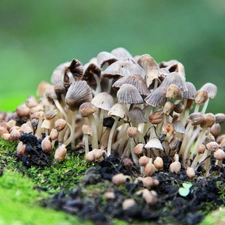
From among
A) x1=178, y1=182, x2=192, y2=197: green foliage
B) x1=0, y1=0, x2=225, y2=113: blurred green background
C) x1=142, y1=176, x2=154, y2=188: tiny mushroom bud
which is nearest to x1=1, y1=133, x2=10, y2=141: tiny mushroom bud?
x1=142, y1=176, x2=154, y2=188: tiny mushroom bud

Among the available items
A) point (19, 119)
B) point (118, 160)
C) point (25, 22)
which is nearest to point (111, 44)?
point (25, 22)

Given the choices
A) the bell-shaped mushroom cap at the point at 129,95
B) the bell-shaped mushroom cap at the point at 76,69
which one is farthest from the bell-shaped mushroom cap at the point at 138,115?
the bell-shaped mushroom cap at the point at 76,69

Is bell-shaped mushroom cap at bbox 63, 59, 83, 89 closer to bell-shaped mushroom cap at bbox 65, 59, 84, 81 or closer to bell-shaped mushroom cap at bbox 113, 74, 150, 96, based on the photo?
bell-shaped mushroom cap at bbox 65, 59, 84, 81

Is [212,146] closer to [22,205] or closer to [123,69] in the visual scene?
[123,69]

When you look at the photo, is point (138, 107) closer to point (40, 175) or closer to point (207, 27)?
point (40, 175)

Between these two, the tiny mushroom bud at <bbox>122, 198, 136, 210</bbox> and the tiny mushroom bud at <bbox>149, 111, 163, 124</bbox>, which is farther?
the tiny mushroom bud at <bbox>149, 111, 163, 124</bbox>

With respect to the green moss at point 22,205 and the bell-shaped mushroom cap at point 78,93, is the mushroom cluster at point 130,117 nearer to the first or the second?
the bell-shaped mushroom cap at point 78,93

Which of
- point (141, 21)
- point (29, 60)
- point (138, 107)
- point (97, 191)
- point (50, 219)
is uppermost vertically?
point (141, 21)
